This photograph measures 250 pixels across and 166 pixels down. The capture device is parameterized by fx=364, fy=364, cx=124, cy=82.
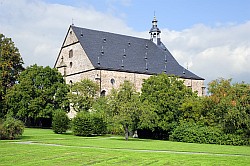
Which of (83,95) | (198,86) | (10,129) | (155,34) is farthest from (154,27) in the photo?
(10,129)

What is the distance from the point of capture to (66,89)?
49938mm

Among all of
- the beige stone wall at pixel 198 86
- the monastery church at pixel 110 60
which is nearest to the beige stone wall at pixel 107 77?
the monastery church at pixel 110 60

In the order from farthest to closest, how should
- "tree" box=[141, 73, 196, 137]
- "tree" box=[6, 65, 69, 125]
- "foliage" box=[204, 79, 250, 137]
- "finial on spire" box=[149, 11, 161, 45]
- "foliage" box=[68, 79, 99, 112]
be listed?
"finial on spire" box=[149, 11, 161, 45]
"tree" box=[6, 65, 69, 125]
"foliage" box=[68, 79, 99, 112]
"tree" box=[141, 73, 196, 137]
"foliage" box=[204, 79, 250, 137]

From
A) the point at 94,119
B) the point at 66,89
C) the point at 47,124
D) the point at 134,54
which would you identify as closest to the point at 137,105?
the point at 94,119

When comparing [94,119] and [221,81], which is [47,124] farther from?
[221,81]

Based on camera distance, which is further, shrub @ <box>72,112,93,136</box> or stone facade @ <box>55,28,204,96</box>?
stone facade @ <box>55,28,204,96</box>

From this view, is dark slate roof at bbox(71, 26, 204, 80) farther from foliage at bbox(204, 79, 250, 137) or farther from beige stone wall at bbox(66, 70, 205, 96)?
foliage at bbox(204, 79, 250, 137)

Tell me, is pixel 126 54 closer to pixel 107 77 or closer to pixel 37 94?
pixel 107 77

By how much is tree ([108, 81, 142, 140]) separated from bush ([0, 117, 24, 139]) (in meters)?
8.47

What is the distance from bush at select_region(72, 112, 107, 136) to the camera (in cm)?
3828

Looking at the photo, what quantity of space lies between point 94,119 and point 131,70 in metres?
18.7

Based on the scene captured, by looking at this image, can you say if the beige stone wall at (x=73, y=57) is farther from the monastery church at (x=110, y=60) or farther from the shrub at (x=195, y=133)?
the shrub at (x=195, y=133)

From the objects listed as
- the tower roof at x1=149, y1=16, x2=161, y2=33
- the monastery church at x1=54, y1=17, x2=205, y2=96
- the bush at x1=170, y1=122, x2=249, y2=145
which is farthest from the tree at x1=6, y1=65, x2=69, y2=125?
the tower roof at x1=149, y1=16, x2=161, y2=33

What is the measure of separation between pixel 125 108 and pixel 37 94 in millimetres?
18278
